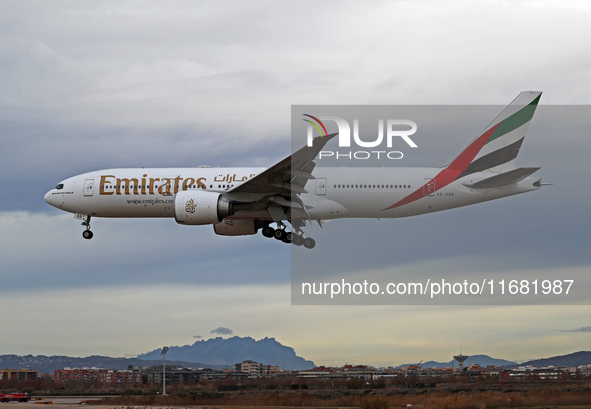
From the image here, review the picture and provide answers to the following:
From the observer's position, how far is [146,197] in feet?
139

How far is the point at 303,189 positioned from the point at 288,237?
3.09 m

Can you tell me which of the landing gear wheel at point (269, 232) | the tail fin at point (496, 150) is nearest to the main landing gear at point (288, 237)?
the landing gear wheel at point (269, 232)

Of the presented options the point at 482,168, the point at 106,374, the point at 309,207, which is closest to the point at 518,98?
the point at 482,168

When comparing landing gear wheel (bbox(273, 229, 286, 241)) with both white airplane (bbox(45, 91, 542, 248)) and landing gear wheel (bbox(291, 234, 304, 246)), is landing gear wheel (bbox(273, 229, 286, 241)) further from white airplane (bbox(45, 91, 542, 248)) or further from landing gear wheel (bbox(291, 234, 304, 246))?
landing gear wheel (bbox(291, 234, 304, 246))

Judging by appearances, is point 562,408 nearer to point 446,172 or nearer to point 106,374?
point 446,172

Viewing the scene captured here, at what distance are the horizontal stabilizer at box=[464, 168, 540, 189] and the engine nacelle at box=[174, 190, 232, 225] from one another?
12.8 m

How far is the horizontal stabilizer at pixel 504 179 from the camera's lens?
3766 cm

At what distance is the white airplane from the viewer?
39.3 meters

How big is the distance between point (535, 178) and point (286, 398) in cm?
1725

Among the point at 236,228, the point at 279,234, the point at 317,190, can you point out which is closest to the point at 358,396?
the point at 279,234

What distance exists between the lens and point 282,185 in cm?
3988

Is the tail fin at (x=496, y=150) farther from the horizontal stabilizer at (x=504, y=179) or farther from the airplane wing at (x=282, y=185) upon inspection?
the airplane wing at (x=282, y=185)

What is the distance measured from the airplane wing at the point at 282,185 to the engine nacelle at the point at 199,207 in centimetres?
103

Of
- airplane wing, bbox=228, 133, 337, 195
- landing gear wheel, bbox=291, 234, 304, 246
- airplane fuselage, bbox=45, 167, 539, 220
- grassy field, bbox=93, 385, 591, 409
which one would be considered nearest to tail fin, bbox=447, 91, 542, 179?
airplane fuselage, bbox=45, 167, 539, 220
